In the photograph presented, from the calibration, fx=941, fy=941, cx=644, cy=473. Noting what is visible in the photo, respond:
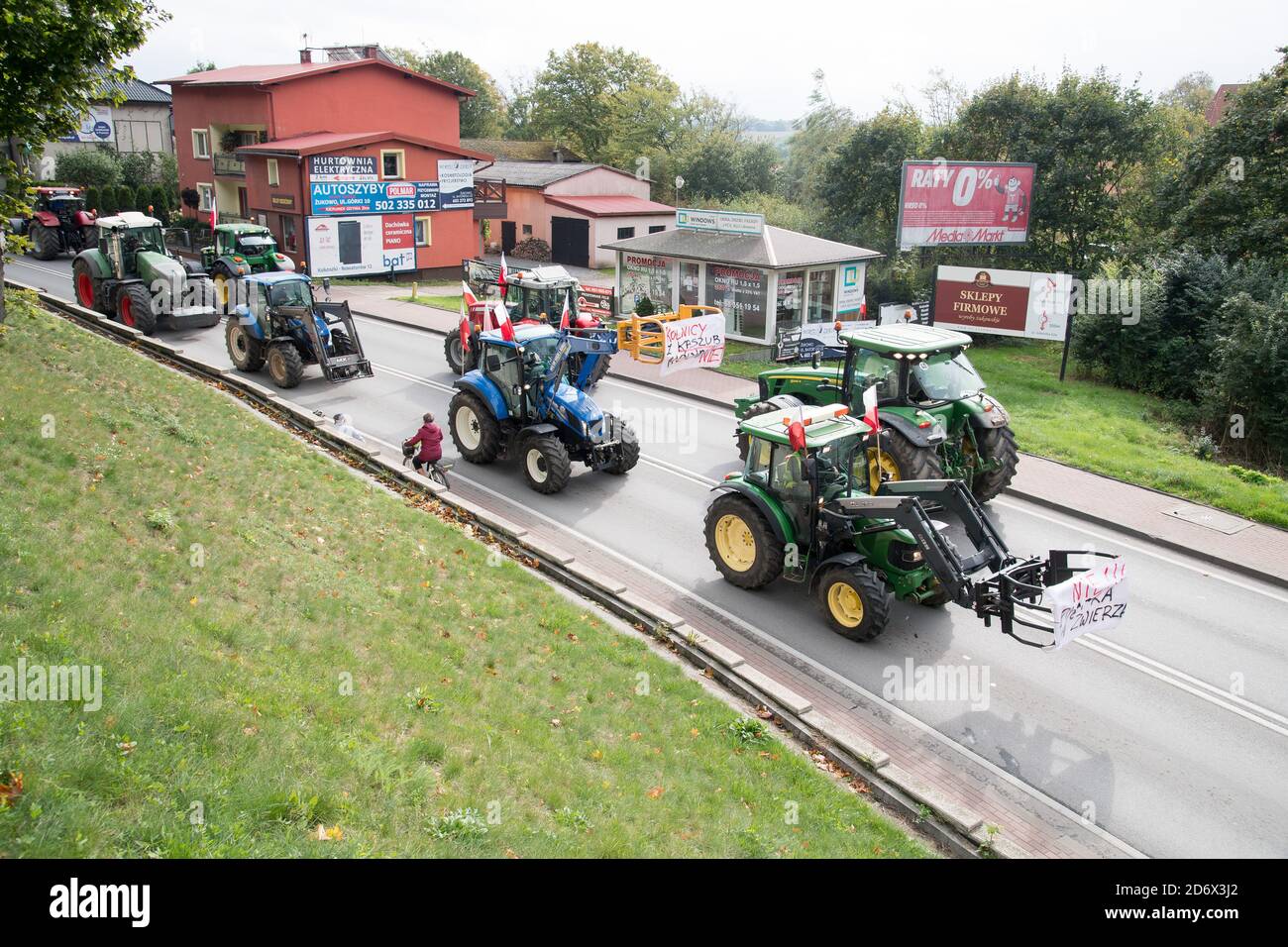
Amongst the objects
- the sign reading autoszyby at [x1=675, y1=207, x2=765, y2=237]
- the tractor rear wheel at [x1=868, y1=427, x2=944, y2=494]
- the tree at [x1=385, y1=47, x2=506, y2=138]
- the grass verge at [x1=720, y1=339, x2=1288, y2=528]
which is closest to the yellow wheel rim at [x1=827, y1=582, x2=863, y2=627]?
the tractor rear wheel at [x1=868, y1=427, x2=944, y2=494]

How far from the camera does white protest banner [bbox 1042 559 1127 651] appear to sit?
936 centimetres

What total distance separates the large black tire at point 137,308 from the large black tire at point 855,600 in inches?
758

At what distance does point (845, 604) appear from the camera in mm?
11227

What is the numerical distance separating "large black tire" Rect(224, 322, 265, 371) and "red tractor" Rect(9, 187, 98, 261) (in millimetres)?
15400

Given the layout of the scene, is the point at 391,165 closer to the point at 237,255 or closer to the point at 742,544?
the point at 237,255

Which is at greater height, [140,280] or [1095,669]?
[140,280]

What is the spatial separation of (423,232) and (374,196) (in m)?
2.82

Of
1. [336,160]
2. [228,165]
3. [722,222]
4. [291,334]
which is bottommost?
[291,334]

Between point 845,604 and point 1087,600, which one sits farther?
point 845,604

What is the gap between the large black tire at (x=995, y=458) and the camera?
49.0 ft

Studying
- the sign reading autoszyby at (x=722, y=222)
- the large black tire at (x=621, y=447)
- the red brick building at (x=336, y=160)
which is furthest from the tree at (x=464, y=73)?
the large black tire at (x=621, y=447)

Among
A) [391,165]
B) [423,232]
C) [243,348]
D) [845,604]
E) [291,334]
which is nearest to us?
[845,604]

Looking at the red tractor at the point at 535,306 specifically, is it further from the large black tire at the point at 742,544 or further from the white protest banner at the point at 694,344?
the large black tire at the point at 742,544
